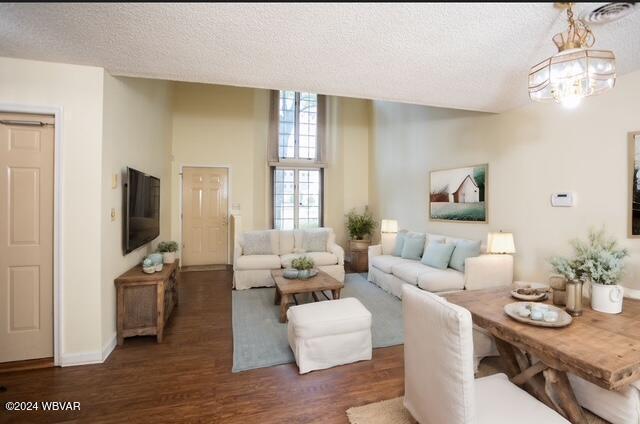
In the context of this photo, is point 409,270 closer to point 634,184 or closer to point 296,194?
point 634,184

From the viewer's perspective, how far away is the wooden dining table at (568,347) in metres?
1.21

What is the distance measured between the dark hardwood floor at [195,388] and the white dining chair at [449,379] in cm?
68

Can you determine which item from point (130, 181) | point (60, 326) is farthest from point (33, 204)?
point (60, 326)

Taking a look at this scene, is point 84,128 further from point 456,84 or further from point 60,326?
point 456,84

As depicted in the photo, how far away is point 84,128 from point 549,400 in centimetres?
377

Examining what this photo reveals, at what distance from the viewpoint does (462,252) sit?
3.70m

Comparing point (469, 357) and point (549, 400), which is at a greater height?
point (469, 357)

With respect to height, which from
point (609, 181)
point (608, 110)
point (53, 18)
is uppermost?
point (53, 18)

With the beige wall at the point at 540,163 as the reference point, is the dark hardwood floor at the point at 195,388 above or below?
below

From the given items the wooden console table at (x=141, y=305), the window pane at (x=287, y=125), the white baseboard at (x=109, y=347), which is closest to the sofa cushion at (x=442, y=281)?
the wooden console table at (x=141, y=305)

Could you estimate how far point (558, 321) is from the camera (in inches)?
61.2

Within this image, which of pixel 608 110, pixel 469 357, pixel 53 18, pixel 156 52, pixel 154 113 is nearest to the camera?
pixel 469 357

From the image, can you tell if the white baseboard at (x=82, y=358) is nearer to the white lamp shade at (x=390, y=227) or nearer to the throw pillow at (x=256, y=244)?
the throw pillow at (x=256, y=244)

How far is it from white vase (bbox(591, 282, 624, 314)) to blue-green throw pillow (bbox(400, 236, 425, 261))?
263 cm
